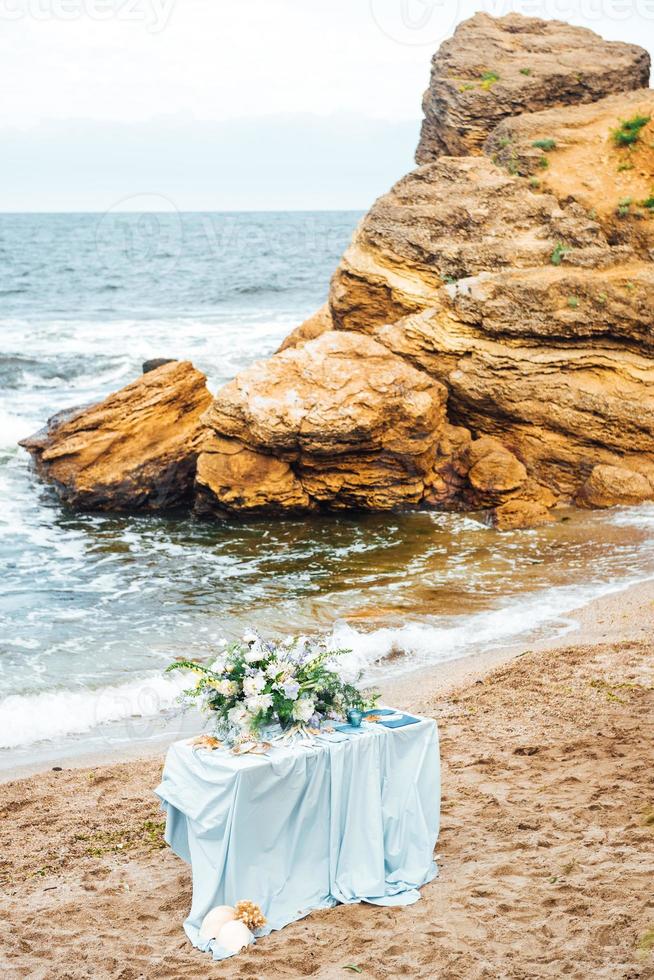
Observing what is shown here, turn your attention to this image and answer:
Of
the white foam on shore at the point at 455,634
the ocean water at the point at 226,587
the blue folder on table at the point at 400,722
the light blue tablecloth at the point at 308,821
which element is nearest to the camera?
the light blue tablecloth at the point at 308,821

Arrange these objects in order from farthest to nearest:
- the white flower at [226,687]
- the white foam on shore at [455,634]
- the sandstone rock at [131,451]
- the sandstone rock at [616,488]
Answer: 1. the sandstone rock at [131,451]
2. the sandstone rock at [616,488]
3. the white foam on shore at [455,634]
4. the white flower at [226,687]

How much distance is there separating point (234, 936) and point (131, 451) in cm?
1114

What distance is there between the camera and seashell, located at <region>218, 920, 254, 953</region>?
452 centimetres

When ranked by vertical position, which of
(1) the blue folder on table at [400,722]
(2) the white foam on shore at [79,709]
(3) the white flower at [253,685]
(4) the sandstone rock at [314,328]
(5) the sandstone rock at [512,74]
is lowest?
(2) the white foam on shore at [79,709]

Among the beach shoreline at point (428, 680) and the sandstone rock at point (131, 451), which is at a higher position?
the sandstone rock at point (131, 451)

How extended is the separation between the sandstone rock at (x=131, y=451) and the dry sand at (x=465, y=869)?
318 inches

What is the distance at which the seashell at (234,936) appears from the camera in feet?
14.8

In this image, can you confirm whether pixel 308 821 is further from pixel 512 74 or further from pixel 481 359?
pixel 512 74

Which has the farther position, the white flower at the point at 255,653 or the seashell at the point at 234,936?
the white flower at the point at 255,653

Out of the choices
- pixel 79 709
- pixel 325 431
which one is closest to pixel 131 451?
pixel 325 431

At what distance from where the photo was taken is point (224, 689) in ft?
16.4

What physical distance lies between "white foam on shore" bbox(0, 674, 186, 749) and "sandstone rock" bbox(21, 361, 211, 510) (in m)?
6.35

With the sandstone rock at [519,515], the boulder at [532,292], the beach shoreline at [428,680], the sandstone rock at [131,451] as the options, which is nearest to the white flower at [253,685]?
the beach shoreline at [428,680]

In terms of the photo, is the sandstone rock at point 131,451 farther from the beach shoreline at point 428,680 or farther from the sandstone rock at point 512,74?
the sandstone rock at point 512,74
